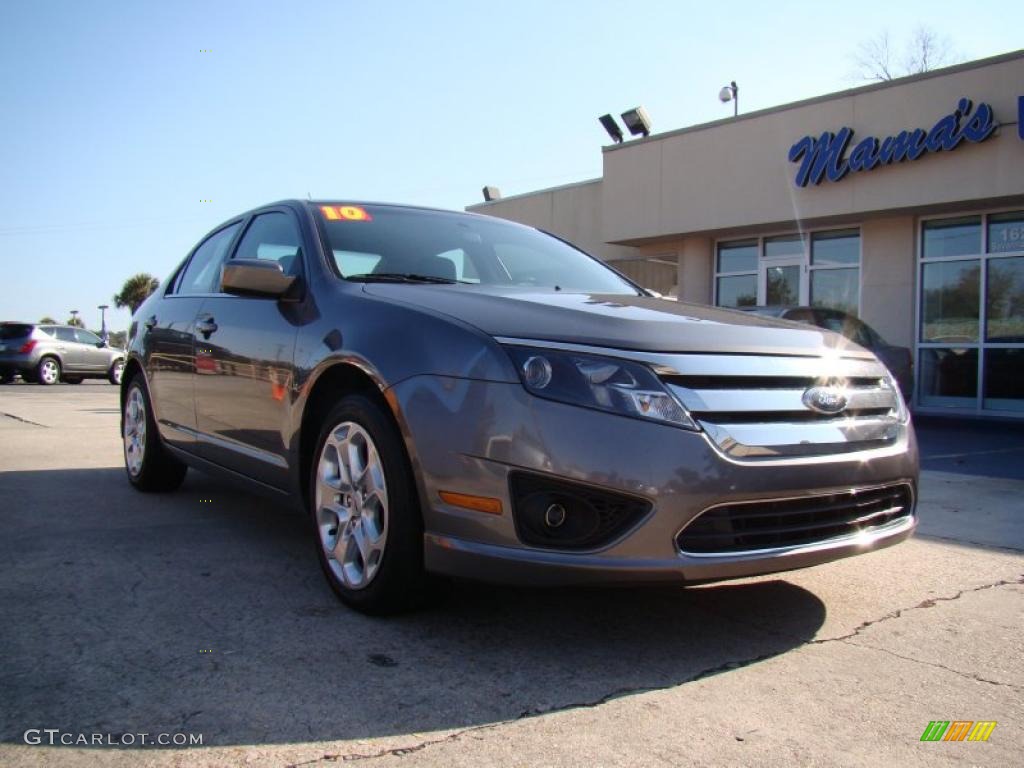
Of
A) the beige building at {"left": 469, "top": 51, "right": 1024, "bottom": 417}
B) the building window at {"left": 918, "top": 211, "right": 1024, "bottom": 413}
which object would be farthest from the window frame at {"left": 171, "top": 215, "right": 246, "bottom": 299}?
the building window at {"left": 918, "top": 211, "right": 1024, "bottom": 413}

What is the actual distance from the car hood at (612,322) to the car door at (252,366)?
1.70 feet

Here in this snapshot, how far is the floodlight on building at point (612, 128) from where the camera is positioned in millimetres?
17375

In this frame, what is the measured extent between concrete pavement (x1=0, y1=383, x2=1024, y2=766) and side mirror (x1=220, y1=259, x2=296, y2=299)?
3.67ft

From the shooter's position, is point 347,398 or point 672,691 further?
point 347,398

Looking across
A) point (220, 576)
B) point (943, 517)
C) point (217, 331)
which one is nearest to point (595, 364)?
point (220, 576)

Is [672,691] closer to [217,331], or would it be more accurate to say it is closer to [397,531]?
[397,531]

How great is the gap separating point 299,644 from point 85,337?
22.1 metres

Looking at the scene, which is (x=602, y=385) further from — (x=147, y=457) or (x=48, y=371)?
(x=48, y=371)

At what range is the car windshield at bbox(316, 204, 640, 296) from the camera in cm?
361

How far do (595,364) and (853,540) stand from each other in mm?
1023

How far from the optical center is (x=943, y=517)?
5004 mm

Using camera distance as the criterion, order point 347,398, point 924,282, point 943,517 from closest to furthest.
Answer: point 347,398 < point 943,517 < point 924,282

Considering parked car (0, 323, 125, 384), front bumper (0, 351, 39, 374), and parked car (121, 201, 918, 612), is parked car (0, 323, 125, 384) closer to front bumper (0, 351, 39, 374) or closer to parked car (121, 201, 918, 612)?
front bumper (0, 351, 39, 374)

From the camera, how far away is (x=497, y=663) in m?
2.56
